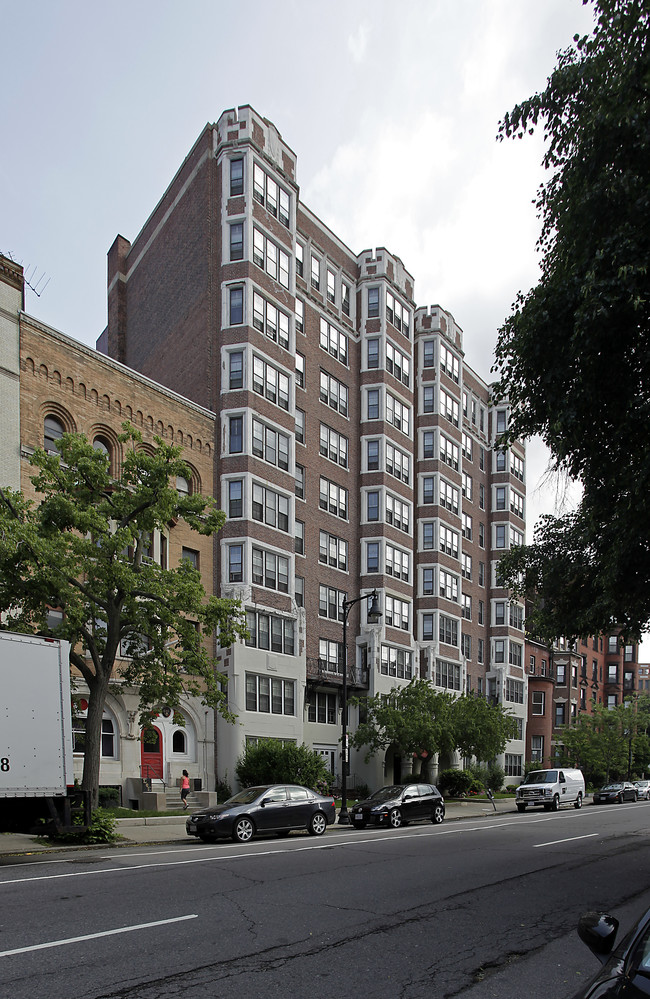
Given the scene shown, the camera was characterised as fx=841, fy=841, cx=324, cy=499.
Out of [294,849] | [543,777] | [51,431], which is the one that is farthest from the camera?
[543,777]

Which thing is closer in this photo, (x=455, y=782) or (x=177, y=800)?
(x=177, y=800)

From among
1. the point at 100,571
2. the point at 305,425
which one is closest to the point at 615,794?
the point at 305,425

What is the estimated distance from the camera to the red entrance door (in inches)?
1229

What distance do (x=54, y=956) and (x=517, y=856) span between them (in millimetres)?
10946

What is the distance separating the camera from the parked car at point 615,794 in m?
46.5

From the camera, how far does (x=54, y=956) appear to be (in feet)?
24.7

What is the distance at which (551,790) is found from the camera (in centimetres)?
3756

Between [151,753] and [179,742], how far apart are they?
1.54 metres

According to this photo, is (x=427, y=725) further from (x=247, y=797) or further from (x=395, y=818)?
(x=247, y=797)

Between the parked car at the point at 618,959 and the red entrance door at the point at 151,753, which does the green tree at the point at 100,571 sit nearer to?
the red entrance door at the point at 151,753

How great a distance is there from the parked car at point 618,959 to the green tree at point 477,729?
3651 cm

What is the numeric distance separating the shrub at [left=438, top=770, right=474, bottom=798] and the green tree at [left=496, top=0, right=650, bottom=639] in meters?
33.8

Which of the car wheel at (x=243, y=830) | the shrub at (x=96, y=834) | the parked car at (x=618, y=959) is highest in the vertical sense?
the parked car at (x=618, y=959)

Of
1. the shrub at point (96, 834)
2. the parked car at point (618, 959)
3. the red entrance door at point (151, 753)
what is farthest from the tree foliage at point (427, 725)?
the parked car at point (618, 959)
